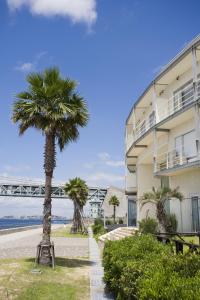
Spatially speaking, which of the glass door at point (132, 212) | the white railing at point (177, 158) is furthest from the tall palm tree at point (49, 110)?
the glass door at point (132, 212)

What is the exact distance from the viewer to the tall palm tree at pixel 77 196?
151 ft

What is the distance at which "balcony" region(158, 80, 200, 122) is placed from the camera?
2319 centimetres

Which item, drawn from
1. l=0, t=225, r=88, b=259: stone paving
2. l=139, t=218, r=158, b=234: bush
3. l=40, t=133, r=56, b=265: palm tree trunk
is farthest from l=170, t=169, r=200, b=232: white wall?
l=40, t=133, r=56, b=265: palm tree trunk

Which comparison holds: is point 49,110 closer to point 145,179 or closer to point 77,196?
point 145,179

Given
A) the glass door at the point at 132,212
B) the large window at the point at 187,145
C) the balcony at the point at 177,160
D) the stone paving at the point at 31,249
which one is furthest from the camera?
the glass door at the point at 132,212

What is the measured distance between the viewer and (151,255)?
757cm

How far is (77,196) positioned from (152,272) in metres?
40.9

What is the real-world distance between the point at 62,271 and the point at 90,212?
100307 mm

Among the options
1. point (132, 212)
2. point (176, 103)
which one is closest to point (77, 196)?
point (132, 212)

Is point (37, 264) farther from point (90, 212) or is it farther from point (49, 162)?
point (90, 212)

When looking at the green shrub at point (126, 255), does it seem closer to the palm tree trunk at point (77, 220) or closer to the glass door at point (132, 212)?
the glass door at point (132, 212)

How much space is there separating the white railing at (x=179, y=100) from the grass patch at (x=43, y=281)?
13.8m

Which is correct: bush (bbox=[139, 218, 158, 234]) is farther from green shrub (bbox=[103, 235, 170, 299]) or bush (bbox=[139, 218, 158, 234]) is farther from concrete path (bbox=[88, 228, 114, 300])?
green shrub (bbox=[103, 235, 170, 299])

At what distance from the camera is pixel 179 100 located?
968 inches
